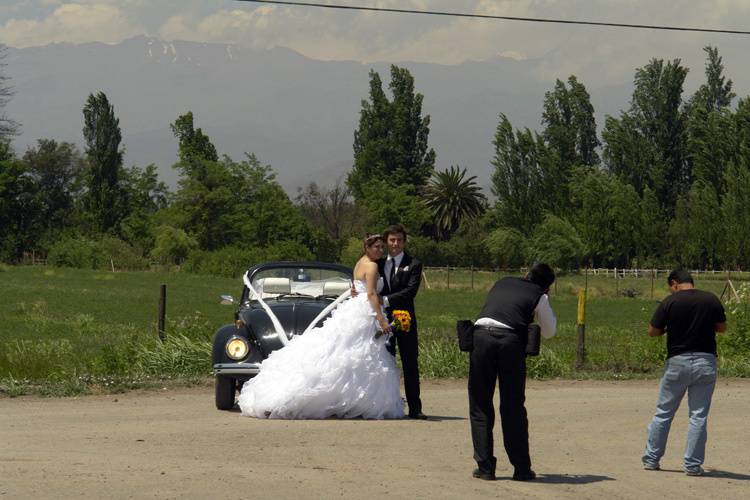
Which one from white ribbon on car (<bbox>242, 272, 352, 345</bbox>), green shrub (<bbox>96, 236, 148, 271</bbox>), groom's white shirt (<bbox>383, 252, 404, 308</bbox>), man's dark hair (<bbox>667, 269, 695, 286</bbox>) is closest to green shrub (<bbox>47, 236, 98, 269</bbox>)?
green shrub (<bbox>96, 236, 148, 271</bbox>)

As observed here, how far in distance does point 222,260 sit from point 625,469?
81.2 m

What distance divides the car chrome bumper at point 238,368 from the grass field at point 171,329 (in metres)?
3.27

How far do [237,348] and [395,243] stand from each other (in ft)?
7.79

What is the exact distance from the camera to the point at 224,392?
49.0 ft

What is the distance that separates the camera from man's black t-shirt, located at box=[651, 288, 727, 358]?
10781mm

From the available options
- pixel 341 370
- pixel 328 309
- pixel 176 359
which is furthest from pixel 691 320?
pixel 176 359

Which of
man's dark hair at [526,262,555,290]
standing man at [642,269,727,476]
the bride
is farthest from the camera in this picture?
the bride

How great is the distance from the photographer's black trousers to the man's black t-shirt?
152cm

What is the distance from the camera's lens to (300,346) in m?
13.9

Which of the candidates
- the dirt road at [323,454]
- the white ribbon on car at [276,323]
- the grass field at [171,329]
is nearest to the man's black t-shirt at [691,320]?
the dirt road at [323,454]

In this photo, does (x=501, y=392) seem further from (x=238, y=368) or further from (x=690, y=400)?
(x=238, y=368)

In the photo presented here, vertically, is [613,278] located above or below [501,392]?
below

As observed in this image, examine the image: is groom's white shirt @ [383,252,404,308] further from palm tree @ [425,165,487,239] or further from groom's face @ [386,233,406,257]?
palm tree @ [425,165,487,239]

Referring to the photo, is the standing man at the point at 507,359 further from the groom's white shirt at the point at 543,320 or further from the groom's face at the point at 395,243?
the groom's face at the point at 395,243
